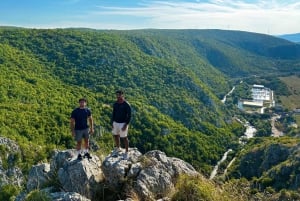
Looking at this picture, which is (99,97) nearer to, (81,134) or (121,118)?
(121,118)

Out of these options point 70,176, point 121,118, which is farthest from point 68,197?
point 121,118

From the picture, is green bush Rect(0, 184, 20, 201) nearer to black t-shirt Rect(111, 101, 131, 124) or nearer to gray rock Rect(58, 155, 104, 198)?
gray rock Rect(58, 155, 104, 198)

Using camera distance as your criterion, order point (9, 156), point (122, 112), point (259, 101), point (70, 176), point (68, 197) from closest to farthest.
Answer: point (68, 197), point (70, 176), point (122, 112), point (9, 156), point (259, 101)

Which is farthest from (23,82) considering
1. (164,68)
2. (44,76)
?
(164,68)

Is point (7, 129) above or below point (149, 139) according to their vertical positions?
above

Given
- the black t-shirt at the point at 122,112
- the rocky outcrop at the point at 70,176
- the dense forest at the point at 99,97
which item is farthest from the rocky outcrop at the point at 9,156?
the rocky outcrop at the point at 70,176

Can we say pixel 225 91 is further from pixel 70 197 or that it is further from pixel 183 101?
pixel 70 197

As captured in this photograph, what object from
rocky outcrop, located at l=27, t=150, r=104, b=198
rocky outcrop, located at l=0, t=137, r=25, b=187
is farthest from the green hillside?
rocky outcrop, located at l=27, t=150, r=104, b=198
